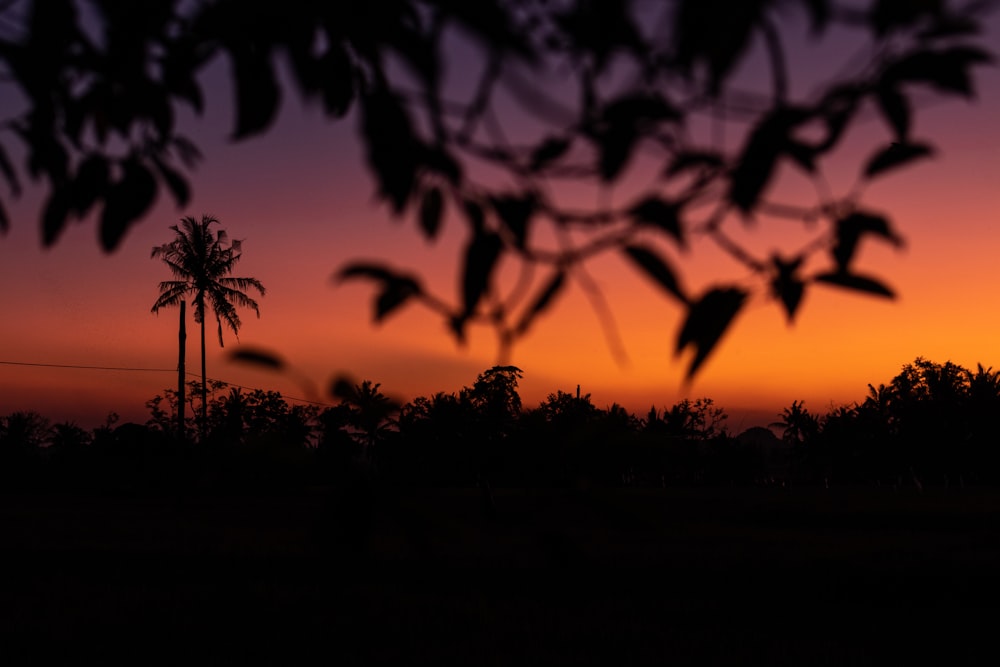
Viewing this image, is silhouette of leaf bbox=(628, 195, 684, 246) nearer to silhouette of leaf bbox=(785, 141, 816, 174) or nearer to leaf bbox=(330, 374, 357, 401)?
Answer: silhouette of leaf bbox=(785, 141, 816, 174)

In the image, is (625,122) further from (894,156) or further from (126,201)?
(126,201)

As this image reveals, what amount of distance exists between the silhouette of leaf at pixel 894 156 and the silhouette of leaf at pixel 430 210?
1.77 ft

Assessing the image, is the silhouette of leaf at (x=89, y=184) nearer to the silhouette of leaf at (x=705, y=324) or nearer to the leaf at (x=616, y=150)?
the leaf at (x=616, y=150)

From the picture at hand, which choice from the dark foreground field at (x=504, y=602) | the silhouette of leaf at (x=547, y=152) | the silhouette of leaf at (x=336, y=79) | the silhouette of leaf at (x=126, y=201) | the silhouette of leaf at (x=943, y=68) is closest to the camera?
the silhouette of leaf at (x=943, y=68)

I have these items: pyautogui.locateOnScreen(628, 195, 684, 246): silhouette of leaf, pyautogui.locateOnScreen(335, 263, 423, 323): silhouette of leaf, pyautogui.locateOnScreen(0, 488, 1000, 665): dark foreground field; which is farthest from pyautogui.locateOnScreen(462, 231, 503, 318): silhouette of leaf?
pyautogui.locateOnScreen(0, 488, 1000, 665): dark foreground field

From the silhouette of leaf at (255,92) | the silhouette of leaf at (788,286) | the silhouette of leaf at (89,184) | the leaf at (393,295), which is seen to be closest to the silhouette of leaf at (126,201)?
the silhouette of leaf at (89,184)

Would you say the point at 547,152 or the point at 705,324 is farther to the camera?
the point at 547,152

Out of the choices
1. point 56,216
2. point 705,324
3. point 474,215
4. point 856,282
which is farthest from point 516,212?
point 56,216

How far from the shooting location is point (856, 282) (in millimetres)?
906

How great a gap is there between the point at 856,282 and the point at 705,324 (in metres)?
0.17

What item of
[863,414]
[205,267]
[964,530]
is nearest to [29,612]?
[964,530]

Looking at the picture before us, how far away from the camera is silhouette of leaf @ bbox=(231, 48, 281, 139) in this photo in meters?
1.23

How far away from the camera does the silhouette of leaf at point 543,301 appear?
933 millimetres

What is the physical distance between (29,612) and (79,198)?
11.8m
